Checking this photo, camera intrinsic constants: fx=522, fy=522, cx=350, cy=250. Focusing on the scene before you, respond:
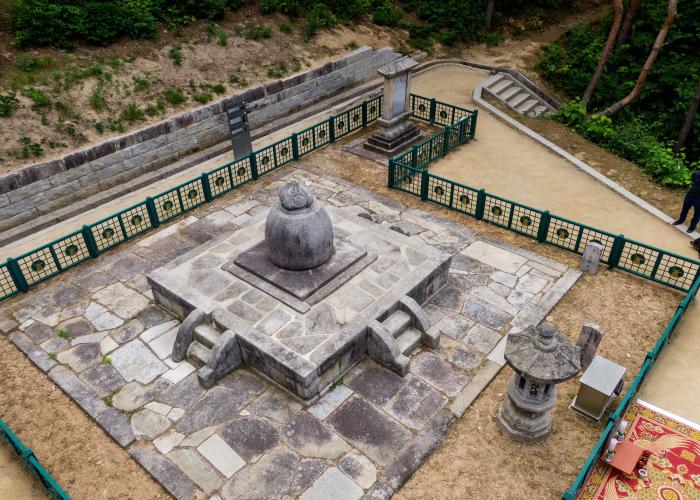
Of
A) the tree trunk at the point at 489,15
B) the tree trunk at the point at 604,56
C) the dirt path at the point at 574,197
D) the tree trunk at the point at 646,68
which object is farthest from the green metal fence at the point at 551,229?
the tree trunk at the point at 489,15

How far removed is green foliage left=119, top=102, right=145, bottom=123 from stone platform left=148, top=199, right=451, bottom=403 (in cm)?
693

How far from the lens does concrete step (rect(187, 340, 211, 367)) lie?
862cm

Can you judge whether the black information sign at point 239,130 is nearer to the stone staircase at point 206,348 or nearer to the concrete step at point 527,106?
the stone staircase at point 206,348

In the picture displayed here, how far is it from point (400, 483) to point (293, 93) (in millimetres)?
14653

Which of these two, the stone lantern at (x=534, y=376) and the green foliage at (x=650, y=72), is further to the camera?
the green foliage at (x=650, y=72)

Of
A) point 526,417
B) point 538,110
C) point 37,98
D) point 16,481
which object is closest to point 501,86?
point 538,110

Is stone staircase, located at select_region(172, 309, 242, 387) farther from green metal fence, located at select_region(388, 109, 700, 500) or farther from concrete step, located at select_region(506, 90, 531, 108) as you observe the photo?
concrete step, located at select_region(506, 90, 531, 108)

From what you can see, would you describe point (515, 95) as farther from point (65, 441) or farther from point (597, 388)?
point (65, 441)

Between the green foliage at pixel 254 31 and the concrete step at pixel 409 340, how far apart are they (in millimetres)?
14289

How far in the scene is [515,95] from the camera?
66.8ft

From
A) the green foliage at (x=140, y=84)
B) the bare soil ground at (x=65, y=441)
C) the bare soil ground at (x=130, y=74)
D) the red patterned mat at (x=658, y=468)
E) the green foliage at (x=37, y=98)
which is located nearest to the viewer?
the red patterned mat at (x=658, y=468)

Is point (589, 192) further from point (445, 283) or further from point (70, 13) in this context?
point (70, 13)

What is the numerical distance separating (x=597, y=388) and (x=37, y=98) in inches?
594

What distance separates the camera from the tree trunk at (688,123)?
17.0 m
